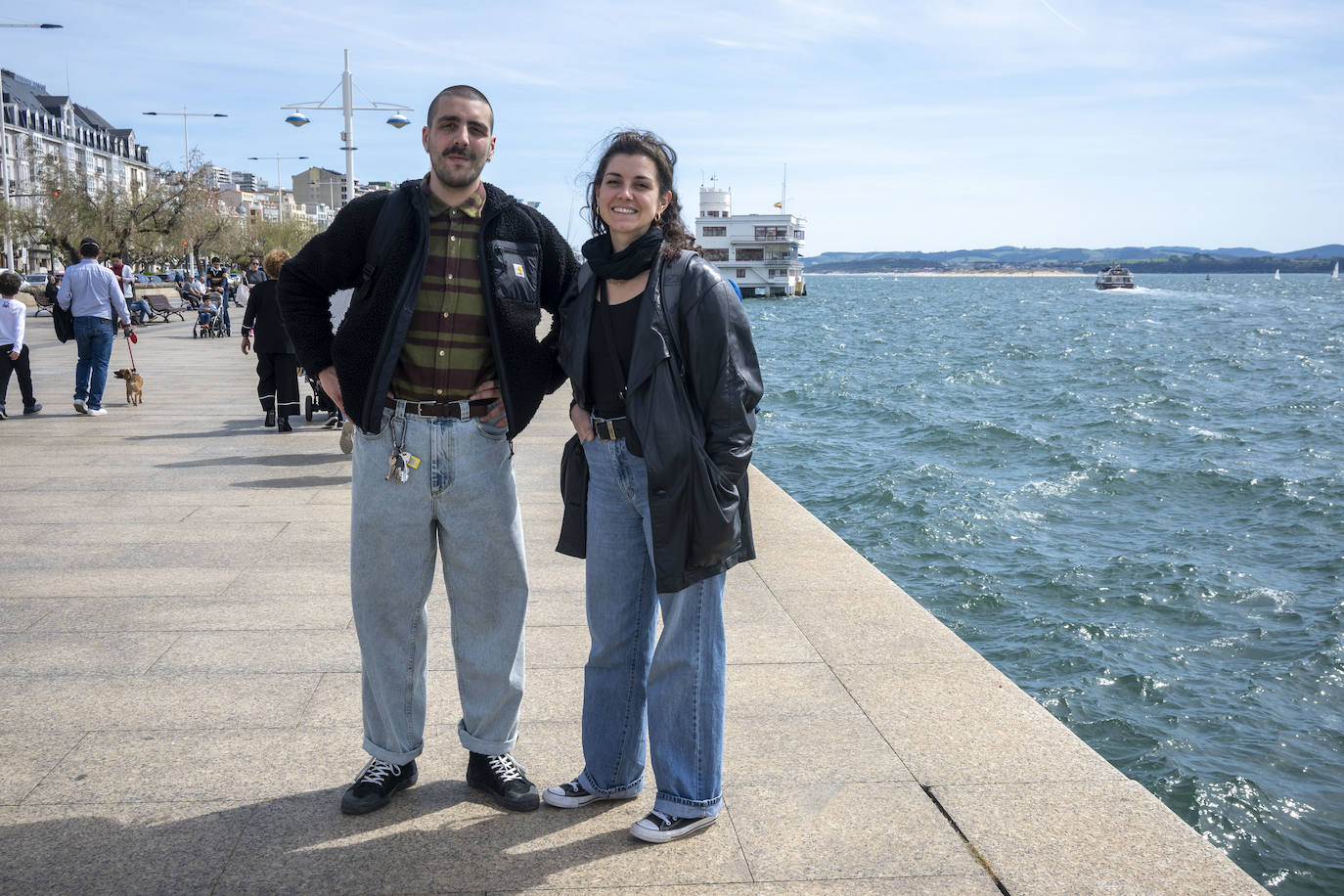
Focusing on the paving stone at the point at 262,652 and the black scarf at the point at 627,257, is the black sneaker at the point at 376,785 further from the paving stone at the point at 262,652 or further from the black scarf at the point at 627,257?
the black scarf at the point at 627,257

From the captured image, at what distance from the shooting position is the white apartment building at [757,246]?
125m

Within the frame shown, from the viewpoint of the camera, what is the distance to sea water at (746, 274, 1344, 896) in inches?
281

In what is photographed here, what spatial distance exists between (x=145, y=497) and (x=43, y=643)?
10.9 ft

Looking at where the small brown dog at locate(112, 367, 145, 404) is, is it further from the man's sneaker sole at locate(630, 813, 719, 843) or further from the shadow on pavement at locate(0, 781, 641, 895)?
the man's sneaker sole at locate(630, 813, 719, 843)

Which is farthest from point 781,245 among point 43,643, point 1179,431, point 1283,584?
point 43,643

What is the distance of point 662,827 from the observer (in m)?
3.18

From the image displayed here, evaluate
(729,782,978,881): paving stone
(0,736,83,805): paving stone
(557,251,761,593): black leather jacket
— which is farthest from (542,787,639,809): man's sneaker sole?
(0,736,83,805): paving stone

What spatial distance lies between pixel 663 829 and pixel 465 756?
0.86m

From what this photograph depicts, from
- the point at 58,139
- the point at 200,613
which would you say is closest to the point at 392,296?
the point at 200,613

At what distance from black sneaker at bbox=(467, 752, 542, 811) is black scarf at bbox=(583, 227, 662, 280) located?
1.49 metres

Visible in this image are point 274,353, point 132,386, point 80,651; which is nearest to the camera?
point 80,651

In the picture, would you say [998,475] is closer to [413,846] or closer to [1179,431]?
[1179,431]

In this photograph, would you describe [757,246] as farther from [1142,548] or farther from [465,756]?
[465,756]

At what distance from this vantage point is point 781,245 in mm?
126688
